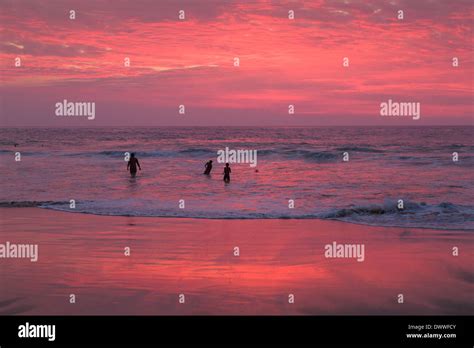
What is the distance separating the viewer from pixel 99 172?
1323 inches

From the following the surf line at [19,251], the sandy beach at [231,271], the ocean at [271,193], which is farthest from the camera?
the ocean at [271,193]

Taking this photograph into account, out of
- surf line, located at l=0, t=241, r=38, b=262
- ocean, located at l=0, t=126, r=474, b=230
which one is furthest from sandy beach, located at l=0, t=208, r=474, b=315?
ocean, located at l=0, t=126, r=474, b=230

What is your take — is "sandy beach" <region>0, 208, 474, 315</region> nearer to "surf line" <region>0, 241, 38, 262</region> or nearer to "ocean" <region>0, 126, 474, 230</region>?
"surf line" <region>0, 241, 38, 262</region>

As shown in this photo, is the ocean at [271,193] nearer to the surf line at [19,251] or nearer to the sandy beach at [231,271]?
the sandy beach at [231,271]

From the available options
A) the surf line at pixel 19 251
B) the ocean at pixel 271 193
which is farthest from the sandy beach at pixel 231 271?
the ocean at pixel 271 193

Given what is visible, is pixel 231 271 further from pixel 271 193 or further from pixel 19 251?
pixel 271 193

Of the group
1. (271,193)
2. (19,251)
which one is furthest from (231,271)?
(271,193)

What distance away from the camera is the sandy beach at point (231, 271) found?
8148mm

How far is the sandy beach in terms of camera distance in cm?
815

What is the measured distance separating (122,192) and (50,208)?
4.72 metres

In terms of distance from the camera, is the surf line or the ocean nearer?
the surf line
